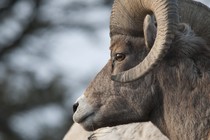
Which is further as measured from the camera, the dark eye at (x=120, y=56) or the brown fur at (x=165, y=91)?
the dark eye at (x=120, y=56)

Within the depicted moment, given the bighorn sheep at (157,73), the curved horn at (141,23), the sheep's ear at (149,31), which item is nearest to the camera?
the curved horn at (141,23)

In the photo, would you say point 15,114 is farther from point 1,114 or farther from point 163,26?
point 163,26

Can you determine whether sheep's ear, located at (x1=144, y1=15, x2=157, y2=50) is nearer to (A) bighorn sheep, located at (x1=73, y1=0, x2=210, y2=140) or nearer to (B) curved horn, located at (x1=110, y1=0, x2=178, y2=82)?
(A) bighorn sheep, located at (x1=73, y1=0, x2=210, y2=140)

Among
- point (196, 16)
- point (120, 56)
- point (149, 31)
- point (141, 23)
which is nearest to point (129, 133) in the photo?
point (120, 56)

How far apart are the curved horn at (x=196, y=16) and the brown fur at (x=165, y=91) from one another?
0.16 meters

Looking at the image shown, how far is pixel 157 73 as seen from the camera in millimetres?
12859

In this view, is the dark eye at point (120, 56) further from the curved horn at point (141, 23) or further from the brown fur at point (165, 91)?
the curved horn at point (141, 23)

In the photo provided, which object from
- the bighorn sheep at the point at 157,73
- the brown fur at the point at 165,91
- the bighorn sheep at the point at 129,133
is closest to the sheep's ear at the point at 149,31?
the bighorn sheep at the point at 157,73

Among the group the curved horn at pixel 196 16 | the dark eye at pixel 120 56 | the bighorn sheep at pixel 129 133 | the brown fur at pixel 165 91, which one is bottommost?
the bighorn sheep at pixel 129 133

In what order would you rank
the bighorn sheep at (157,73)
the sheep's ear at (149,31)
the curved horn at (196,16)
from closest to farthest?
the bighorn sheep at (157,73), the sheep's ear at (149,31), the curved horn at (196,16)

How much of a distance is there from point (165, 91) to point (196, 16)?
85 cm

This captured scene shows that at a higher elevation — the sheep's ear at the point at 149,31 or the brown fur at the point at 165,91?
the sheep's ear at the point at 149,31

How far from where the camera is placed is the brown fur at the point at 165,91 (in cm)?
1255

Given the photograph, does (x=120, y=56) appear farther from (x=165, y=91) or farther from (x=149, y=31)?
(x=165, y=91)
